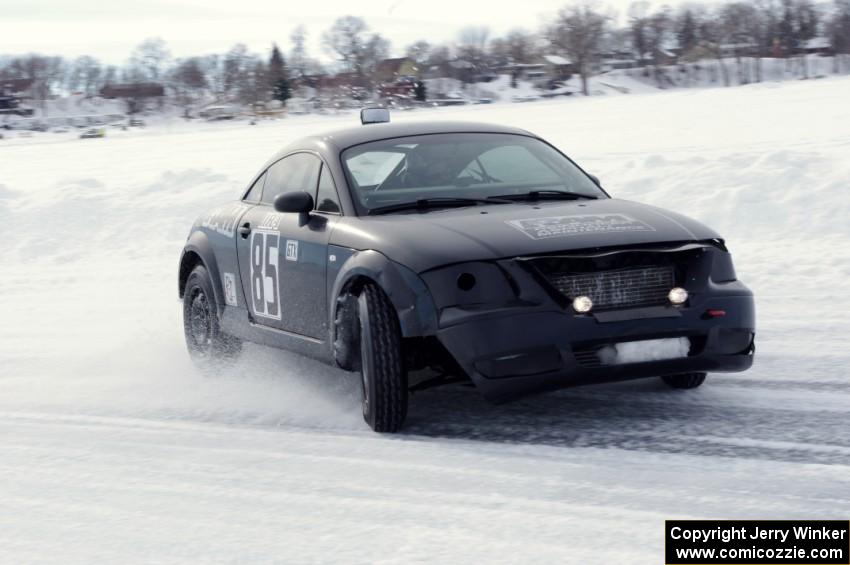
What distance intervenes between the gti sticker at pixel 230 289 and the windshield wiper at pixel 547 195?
80.0 inches

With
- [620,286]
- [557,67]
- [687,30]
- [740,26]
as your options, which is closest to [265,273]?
[620,286]

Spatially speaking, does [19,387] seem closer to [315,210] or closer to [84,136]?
[315,210]

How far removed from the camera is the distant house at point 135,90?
336 ft

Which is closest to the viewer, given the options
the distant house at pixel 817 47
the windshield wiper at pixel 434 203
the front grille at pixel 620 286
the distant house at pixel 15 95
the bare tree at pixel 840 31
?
the front grille at pixel 620 286

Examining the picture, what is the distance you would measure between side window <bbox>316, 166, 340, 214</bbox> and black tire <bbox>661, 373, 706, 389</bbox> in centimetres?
195

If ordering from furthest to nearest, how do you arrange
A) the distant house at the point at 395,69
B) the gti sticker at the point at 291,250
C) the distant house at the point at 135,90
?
1. the distant house at the point at 135,90
2. the distant house at the point at 395,69
3. the gti sticker at the point at 291,250

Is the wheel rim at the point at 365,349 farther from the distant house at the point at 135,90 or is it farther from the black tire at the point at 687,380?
the distant house at the point at 135,90

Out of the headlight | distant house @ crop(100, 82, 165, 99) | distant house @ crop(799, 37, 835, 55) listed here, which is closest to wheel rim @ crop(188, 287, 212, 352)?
the headlight

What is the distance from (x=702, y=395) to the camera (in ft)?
21.1

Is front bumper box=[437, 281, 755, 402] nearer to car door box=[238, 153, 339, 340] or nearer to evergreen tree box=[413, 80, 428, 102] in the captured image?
car door box=[238, 153, 339, 340]

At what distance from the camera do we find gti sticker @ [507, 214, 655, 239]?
5.79 meters

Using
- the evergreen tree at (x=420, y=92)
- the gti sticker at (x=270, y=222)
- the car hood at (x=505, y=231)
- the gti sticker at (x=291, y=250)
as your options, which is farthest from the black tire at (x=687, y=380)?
the evergreen tree at (x=420, y=92)

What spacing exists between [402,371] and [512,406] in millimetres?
848

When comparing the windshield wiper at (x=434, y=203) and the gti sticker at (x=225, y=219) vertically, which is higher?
the windshield wiper at (x=434, y=203)
